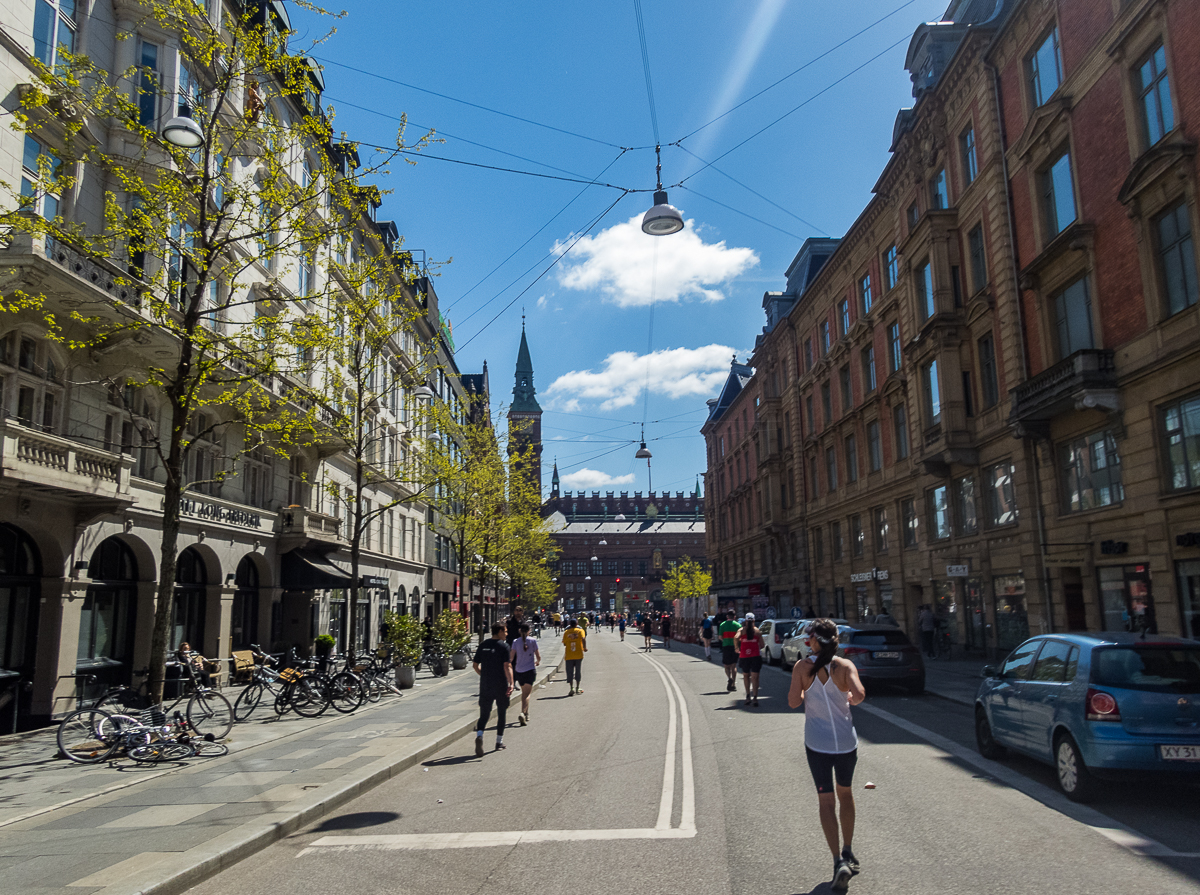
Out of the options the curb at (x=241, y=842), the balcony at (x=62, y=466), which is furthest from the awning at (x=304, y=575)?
the curb at (x=241, y=842)

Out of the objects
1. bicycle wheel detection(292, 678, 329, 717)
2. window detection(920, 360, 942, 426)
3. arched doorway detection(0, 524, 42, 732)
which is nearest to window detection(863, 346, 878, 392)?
window detection(920, 360, 942, 426)

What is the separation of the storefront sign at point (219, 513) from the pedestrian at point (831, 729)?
1597 cm

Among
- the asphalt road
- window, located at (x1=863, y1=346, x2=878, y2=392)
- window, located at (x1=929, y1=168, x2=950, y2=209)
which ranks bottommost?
the asphalt road

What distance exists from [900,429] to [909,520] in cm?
349

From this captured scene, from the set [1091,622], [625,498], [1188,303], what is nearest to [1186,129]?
[1188,303]

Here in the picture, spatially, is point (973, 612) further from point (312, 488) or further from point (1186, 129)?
point (312, 488)

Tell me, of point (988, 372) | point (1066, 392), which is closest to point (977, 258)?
point (988, 372)

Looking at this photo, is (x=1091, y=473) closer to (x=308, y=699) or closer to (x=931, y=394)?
(x=931, y=394)

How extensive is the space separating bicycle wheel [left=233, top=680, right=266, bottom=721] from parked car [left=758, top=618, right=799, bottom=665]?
16.7 meters

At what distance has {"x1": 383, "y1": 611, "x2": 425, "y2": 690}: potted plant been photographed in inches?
825

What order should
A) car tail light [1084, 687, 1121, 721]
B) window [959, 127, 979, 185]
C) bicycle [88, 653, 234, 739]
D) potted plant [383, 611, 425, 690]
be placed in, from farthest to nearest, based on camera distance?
1. window [959, 127, 979, 185]
2. potted plant [383, 611, 425, 690]
3. bicycle [88, 653, 234, 739]
4. car tail light [1084, 687, 1121, 721]

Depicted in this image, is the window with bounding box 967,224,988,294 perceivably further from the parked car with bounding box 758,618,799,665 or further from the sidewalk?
the sidewalk

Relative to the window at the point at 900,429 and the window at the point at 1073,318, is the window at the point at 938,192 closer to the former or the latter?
the window at the point at 900,429

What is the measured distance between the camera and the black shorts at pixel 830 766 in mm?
5852
